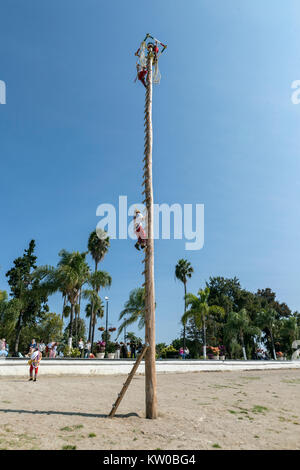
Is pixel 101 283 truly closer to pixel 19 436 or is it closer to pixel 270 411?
pixel 270 411

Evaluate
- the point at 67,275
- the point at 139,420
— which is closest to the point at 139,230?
the point at 139,420

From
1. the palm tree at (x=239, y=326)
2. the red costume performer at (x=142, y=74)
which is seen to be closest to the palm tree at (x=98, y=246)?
the palm tree at (x=239, y=326)

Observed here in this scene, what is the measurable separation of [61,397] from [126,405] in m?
2.36

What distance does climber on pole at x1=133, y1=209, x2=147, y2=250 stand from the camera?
28.7 ft

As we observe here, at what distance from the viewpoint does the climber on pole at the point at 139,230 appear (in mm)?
A: 8734

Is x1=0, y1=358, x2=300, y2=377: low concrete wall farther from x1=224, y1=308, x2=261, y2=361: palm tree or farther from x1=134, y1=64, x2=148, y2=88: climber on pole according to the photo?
x1=224, y1=308, x2=261, y2=361: palm tree

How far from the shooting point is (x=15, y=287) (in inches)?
1889

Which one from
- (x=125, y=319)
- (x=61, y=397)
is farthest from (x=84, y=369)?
(x=125, y=319)

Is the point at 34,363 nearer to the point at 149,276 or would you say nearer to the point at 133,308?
the point at 149,276

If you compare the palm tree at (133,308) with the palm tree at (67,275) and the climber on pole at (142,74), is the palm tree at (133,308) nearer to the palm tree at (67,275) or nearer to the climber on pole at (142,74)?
the palm tree at (67,275)

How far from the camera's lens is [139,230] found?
873cm

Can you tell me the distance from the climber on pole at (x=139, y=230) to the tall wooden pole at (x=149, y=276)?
0.53 ft

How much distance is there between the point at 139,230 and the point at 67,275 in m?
20.6

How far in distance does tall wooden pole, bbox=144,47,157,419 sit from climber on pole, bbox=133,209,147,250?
6.4 inches
